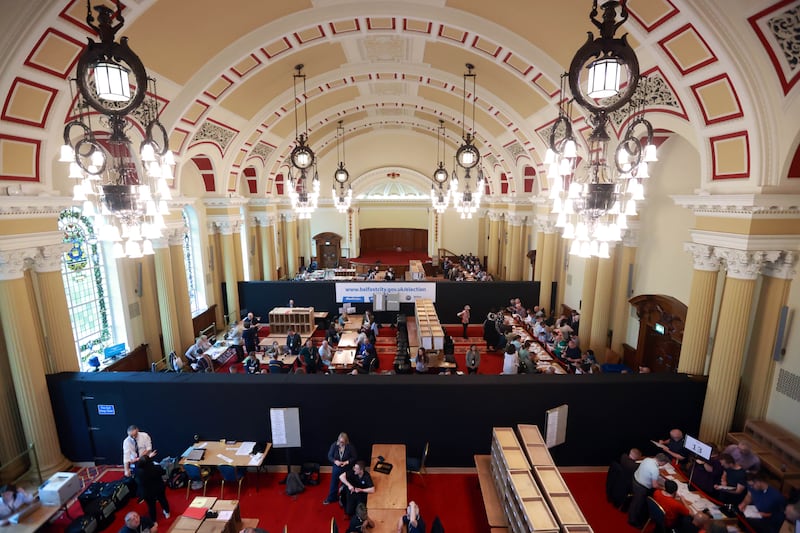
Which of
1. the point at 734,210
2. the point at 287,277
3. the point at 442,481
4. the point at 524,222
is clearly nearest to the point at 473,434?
the point at 442,481

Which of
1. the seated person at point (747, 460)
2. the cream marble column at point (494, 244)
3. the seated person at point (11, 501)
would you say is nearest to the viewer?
the seated person at point (11, 501)

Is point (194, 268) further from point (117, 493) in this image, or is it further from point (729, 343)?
point (729, 343)

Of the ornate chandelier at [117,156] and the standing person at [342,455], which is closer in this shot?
the ornate chandelier at [117,156]

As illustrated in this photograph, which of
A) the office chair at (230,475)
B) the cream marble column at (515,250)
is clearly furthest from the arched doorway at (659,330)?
the office chair at (230,475)

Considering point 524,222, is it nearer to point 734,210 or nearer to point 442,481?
point 734,210

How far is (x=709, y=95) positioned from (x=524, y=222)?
12260 mm

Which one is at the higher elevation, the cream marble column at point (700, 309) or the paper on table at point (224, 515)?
the cream marble column at point (700, 309)

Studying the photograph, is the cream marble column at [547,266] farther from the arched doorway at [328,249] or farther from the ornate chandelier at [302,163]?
the arched doorway at [328,249]

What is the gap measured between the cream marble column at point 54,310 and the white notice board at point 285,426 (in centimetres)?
408

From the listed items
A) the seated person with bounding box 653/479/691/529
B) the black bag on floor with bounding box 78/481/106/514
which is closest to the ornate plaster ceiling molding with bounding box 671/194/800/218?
the seated person with bounding box 653/479/691/529

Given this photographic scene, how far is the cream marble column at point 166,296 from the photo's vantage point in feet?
36.7

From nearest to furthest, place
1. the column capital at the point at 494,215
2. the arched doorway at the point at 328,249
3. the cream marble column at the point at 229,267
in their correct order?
the cream marble column at the point at 229,267, the column capital at the point at 494,215, the arched doorway at the point at 328,249

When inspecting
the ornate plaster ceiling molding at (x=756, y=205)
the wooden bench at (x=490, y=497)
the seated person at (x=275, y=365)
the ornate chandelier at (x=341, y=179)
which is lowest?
the wooden bench at (x=490, y=497)

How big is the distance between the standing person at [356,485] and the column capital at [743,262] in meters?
6.91
